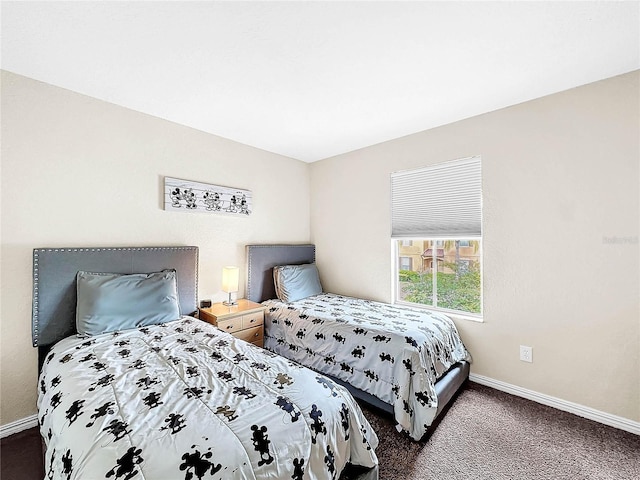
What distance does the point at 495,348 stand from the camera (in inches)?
98.9

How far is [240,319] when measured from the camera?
2.72 meters

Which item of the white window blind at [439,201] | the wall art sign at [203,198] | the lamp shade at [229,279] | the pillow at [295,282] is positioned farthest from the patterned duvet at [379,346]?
the wall art sign at [203,198]

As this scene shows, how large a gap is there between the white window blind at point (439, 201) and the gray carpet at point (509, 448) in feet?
4.95

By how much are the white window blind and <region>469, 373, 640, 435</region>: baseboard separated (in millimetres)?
1349

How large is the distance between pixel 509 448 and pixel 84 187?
3.60 m

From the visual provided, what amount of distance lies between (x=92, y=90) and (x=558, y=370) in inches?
169

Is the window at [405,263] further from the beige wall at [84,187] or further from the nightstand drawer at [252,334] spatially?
the beige wall at [84,187]

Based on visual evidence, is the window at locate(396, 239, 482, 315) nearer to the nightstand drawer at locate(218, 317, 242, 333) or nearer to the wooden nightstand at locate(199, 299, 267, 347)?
the wooden nightstand at locate(199, 299, 267, 347)

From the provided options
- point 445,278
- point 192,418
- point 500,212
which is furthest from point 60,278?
point 500,212

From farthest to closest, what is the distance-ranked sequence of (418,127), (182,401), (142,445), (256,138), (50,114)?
(256,138) < (418,127) < (50,114) < (182,401) < (142,445)

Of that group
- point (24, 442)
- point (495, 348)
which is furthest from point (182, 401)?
point (495, 348)

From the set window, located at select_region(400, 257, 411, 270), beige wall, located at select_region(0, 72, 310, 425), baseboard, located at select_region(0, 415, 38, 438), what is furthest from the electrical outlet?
baseboard, located at select_region(0, 415, 38, 438)

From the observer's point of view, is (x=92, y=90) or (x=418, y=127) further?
(x=418, y=127)

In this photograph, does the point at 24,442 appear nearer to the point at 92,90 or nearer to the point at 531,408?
the point at 92,90
